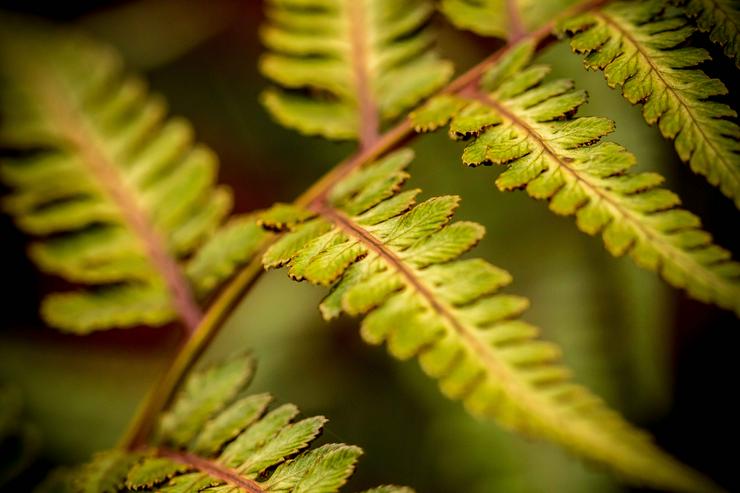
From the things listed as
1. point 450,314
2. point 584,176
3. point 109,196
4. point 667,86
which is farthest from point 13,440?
point 667,86

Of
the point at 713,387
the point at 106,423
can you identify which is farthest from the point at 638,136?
the point at 106,423

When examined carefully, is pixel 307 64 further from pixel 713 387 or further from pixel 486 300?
pixel 713 387

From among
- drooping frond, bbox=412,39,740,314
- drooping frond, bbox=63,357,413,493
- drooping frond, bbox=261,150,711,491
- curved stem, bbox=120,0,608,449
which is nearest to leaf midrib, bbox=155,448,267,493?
drooping frond, bbox=63,357,413,493

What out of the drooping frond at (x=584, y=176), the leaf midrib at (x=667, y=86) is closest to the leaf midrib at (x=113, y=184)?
the drooping frond at (x=584, y=176)

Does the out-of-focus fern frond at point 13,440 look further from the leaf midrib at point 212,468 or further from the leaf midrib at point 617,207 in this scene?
the leaf midrib at point 617,207

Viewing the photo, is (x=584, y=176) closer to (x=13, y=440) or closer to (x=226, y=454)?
(x=226, y=454)
